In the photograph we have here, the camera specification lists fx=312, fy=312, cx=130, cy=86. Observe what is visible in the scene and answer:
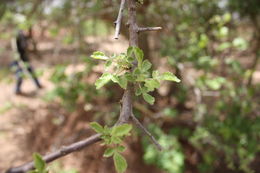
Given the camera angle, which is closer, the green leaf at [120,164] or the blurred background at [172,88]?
the green leaf at [120,164]

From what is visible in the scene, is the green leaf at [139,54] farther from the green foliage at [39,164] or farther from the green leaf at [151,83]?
the green foliage at [39,164]

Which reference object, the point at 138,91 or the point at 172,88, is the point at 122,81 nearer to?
the point at 138,91

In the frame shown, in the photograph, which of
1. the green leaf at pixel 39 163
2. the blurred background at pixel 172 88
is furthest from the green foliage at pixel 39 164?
the blurred background at pixel 172 88

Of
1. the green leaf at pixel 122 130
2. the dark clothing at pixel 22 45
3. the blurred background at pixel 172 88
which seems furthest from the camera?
the dark clothing at pixel 22 45

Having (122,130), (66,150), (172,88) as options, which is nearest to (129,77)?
(122,130)

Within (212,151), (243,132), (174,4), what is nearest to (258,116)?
(243,132)

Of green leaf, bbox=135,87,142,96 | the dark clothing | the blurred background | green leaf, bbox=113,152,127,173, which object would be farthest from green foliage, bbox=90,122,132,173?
the dark clothing

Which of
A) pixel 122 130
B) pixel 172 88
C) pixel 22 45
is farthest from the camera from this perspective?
pixel 22 45

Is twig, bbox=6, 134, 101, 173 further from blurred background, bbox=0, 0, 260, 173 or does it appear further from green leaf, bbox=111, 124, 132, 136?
blurred background, bbox=0, 0, 260, 173
